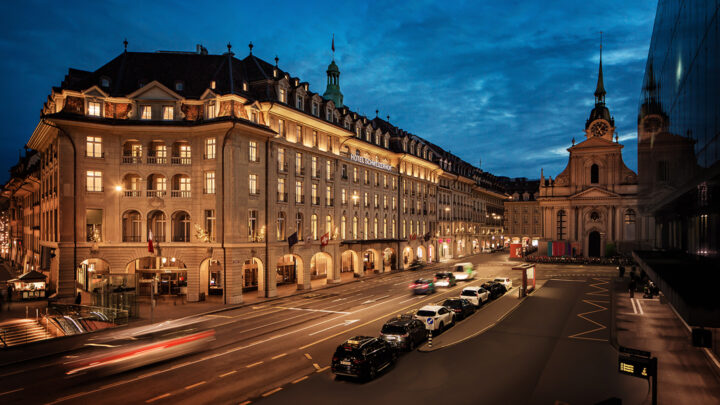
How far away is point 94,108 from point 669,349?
47.8 m

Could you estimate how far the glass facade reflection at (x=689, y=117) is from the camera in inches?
483

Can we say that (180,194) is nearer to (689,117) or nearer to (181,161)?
(181,161)

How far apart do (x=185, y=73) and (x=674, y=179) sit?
42.5 m

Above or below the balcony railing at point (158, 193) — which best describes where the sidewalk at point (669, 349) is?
below

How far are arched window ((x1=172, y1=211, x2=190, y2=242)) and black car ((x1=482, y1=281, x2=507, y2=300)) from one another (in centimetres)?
2898

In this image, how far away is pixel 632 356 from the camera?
13719 mm

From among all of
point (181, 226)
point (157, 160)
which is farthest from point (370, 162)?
point (157, 160)

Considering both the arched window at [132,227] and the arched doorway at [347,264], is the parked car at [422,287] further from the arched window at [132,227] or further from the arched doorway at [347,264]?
the arched window at [132,227]

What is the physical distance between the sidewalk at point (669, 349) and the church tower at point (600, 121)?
6640cm

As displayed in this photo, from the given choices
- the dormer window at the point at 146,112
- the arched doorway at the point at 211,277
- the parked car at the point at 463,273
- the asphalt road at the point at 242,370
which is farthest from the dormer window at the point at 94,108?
the parked car at the point at 463,273

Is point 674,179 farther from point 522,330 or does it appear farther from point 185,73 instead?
point 185,73

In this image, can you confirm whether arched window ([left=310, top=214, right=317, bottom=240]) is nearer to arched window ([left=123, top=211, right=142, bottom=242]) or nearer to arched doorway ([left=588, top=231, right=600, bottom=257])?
arched window ([left=123, top=211, right=142, bottom=242])

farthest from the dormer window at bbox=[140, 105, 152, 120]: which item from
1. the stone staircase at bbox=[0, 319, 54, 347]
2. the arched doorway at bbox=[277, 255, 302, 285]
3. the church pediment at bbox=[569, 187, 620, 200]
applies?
the church pediment at bbox=[569, 187, 620, 200]

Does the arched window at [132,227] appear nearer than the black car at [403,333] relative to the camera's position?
No
